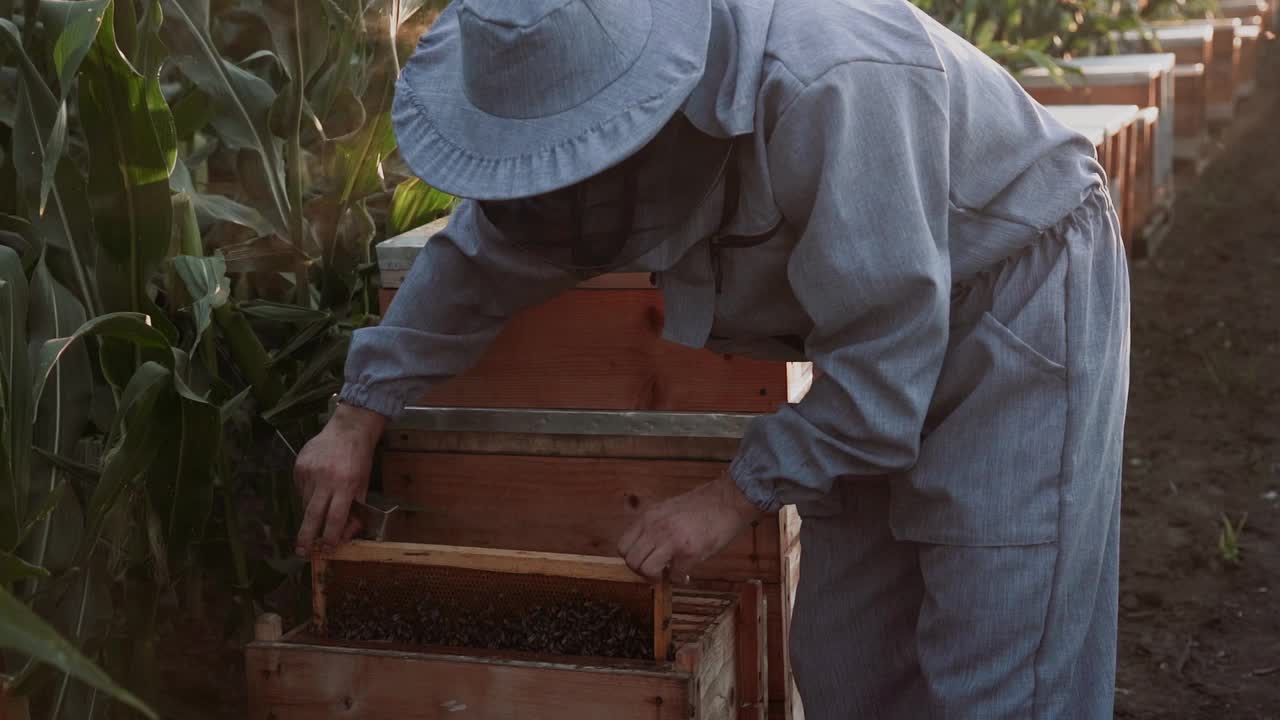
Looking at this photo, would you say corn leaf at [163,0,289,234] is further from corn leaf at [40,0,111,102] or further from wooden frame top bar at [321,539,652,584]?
wooden frame top bar at [321,539,652,584]

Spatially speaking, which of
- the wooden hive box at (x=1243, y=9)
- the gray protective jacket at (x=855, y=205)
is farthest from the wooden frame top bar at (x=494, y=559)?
the wooden hive box at (x=1243, y=9)

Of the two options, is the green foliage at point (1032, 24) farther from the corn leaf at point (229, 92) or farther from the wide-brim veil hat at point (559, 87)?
the wide-brim veil hat at point (559, 87)

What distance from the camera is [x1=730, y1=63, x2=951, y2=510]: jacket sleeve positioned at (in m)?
1.49

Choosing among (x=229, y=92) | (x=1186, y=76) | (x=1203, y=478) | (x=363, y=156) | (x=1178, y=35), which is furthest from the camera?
(x=1178, y=35)

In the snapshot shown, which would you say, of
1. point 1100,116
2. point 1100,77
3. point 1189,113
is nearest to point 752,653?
point 1100,116

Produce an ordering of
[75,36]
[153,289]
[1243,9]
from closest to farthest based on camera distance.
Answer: [75,36] < [153,289] < [1243,9]

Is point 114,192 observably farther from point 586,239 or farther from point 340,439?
point 586,239

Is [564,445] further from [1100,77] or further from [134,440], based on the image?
[1100,77]

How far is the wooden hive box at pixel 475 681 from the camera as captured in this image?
1704 mm

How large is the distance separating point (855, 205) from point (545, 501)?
0.94m

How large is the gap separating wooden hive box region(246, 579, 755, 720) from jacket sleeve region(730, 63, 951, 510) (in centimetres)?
27

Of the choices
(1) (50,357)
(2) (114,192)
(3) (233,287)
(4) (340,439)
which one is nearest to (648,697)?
(4) (340,439)

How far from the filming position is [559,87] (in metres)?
1.44

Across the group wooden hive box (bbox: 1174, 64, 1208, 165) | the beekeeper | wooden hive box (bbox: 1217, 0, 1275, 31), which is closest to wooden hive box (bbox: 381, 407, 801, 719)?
the beekeeper
